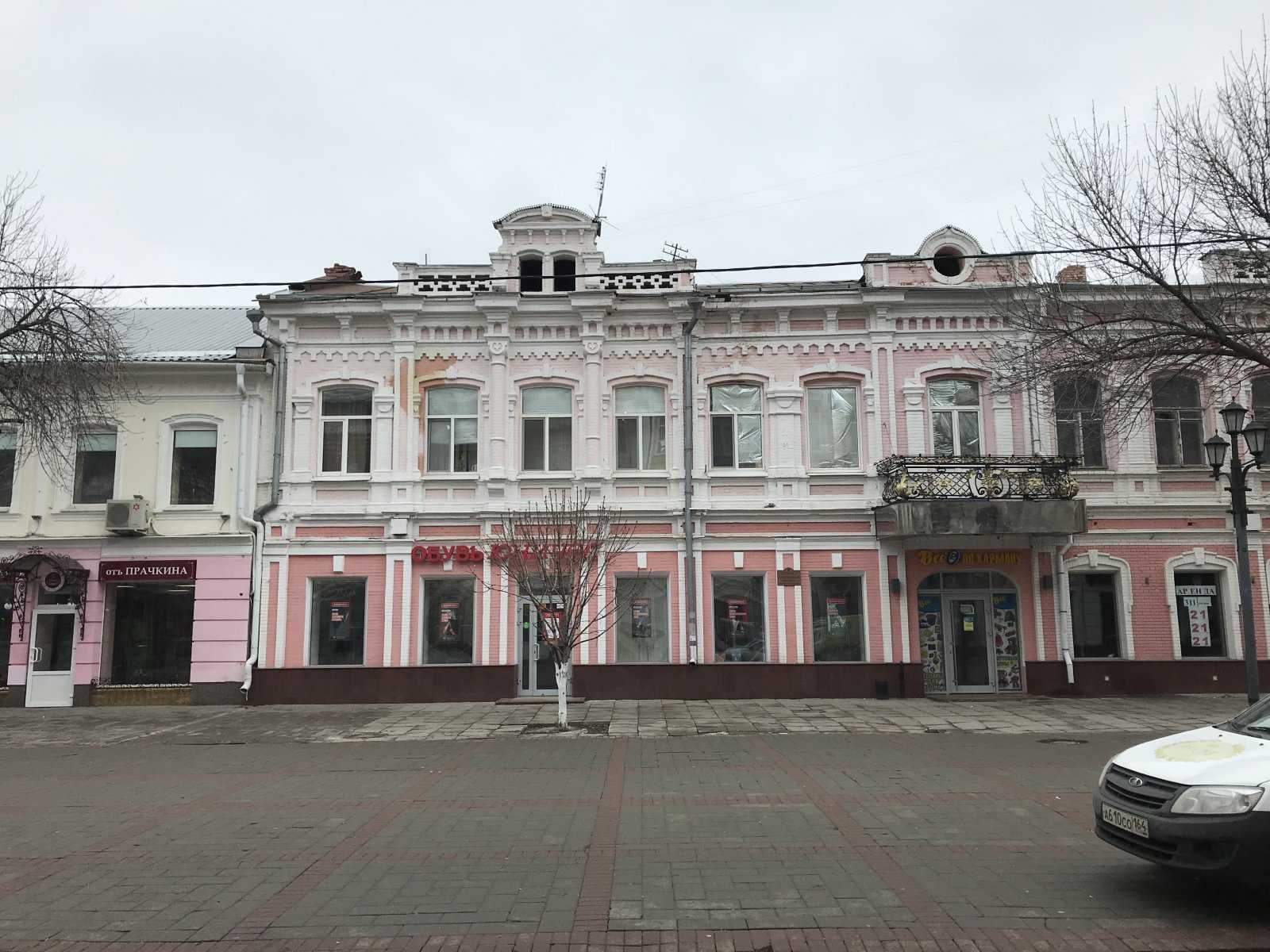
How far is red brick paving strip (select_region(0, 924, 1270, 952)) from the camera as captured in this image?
530 centimetres

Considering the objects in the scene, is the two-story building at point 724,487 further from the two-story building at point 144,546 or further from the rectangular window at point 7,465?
the rectangular window at point 7,465

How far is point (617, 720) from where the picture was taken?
15797 millimetres

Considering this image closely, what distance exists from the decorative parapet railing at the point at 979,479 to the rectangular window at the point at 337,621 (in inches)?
439

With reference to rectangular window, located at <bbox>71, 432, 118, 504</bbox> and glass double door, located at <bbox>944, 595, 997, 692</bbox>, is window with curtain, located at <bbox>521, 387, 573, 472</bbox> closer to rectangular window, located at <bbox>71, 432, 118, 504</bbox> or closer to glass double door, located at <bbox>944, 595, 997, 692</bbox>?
glass double door, located at <bbox>944, 595, 997, 692</bbox>

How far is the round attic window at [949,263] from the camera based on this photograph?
19.5 metres

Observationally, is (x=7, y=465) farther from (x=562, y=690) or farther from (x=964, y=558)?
(x=964, y=558)

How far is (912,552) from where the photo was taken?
1870 cm

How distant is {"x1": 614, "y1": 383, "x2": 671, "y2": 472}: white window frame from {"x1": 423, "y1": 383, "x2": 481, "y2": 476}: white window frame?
9.59 ft

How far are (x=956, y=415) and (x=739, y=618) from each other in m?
6.37

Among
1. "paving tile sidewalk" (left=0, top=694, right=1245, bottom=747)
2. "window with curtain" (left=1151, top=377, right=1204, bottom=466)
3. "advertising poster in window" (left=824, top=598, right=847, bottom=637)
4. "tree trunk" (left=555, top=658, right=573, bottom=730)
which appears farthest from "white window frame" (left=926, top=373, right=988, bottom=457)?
"tree trunk" (left=555, top=658, right=573, bottom=730)

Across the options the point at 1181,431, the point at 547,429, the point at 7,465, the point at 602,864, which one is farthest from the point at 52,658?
the point at 1181,431

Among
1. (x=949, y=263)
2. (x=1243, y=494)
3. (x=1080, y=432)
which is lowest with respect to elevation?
(x=1243, y=494)

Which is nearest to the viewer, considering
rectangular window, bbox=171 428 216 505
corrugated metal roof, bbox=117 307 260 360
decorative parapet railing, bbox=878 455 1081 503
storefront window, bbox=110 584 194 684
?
decorative parapet railing, bbox=878 455 1081 503

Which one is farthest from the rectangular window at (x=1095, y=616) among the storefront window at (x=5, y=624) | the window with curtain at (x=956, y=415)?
the storefront window at (x=5, y=624)
